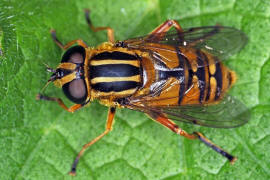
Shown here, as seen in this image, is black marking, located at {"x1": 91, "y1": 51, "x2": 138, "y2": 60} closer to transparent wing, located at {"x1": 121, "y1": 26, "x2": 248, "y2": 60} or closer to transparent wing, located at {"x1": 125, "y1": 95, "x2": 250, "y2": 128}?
transparent wing, located at {"x1": 121, "y1": 26, "x2": 248, "y2": 60}

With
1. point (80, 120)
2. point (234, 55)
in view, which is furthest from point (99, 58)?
point (234, 55)

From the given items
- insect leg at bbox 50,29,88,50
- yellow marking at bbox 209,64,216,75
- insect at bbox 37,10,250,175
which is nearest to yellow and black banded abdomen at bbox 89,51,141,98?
insect at bbox 37,10,250,175

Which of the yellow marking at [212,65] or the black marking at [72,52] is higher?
the black marking at [72,52]

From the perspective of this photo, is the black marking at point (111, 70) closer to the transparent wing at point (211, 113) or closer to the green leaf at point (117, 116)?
the transparent wing at point (211, 113)

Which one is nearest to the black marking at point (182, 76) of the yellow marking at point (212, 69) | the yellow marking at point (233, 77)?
the yellow marking at point (212, 69)

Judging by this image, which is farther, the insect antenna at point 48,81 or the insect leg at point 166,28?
the insect leg at point 166,28

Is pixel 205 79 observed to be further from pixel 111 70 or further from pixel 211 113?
pixel 111 70

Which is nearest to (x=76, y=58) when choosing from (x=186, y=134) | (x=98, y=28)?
(x=98, y=28)
